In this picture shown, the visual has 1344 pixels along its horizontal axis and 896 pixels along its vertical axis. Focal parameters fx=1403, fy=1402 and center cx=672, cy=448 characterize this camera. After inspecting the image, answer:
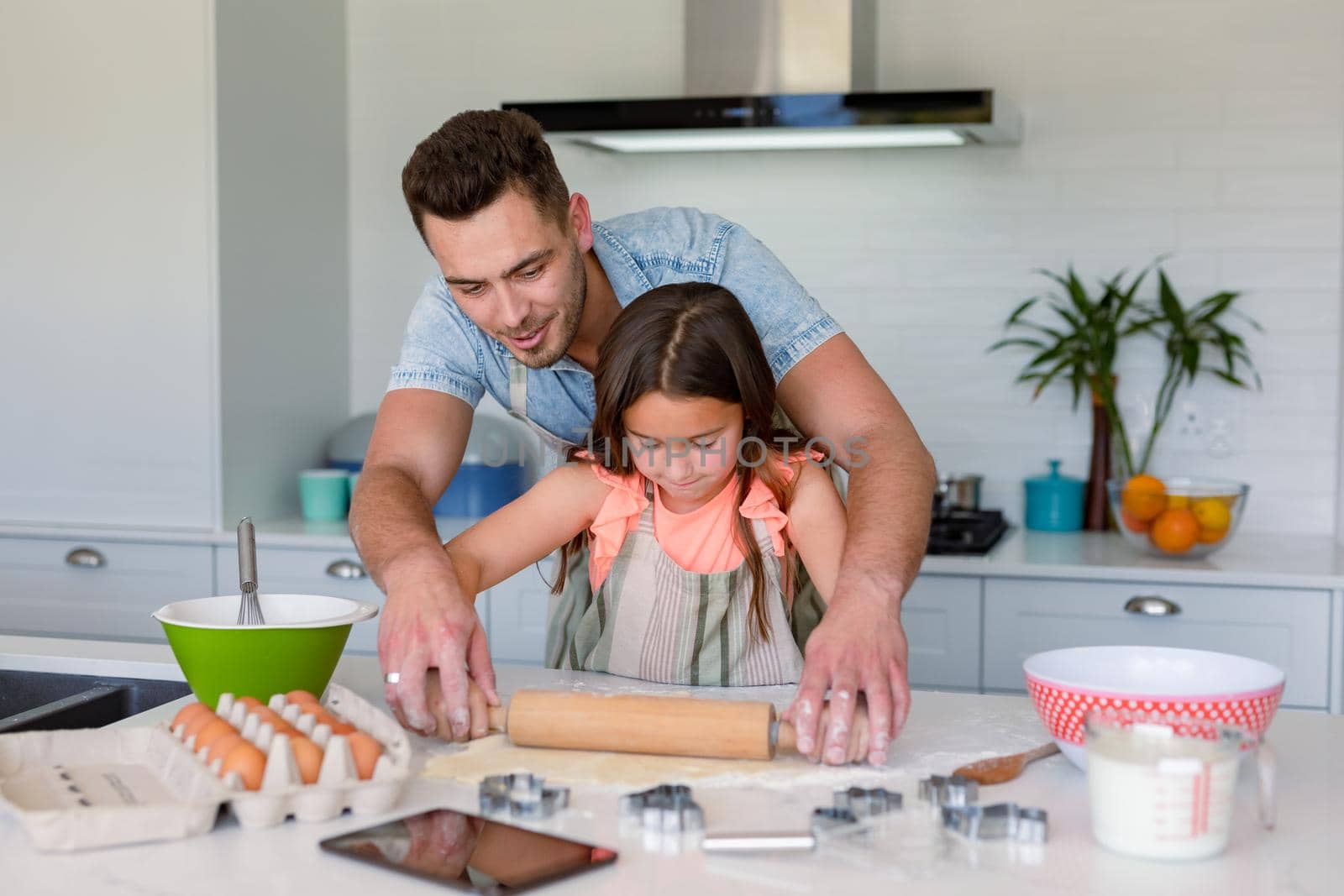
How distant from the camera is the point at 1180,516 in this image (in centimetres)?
270

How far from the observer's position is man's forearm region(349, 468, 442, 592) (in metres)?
1.53

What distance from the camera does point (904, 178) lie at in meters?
3.25

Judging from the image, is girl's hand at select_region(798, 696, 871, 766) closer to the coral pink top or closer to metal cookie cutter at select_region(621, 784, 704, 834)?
metal cookie cutter at select_region(621, 784, 704, 834)

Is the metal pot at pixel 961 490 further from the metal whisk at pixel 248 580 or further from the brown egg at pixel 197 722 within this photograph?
the brown egg at pixel 197 722

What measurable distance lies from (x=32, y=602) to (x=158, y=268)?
2.65 feet

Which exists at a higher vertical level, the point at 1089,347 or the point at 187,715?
the point at 1089,347

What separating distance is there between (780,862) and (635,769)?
25 centimetres

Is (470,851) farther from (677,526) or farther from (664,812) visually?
(677,526)

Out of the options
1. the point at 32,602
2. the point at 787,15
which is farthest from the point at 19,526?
the point at 787,15

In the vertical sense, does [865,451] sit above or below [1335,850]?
above

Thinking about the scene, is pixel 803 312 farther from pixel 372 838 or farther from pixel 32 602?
pixel 32 602

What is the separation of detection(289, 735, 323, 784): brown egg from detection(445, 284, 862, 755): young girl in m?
0.54

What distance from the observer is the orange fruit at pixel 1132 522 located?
278cm

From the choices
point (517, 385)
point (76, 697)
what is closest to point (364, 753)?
point (76, 697)
